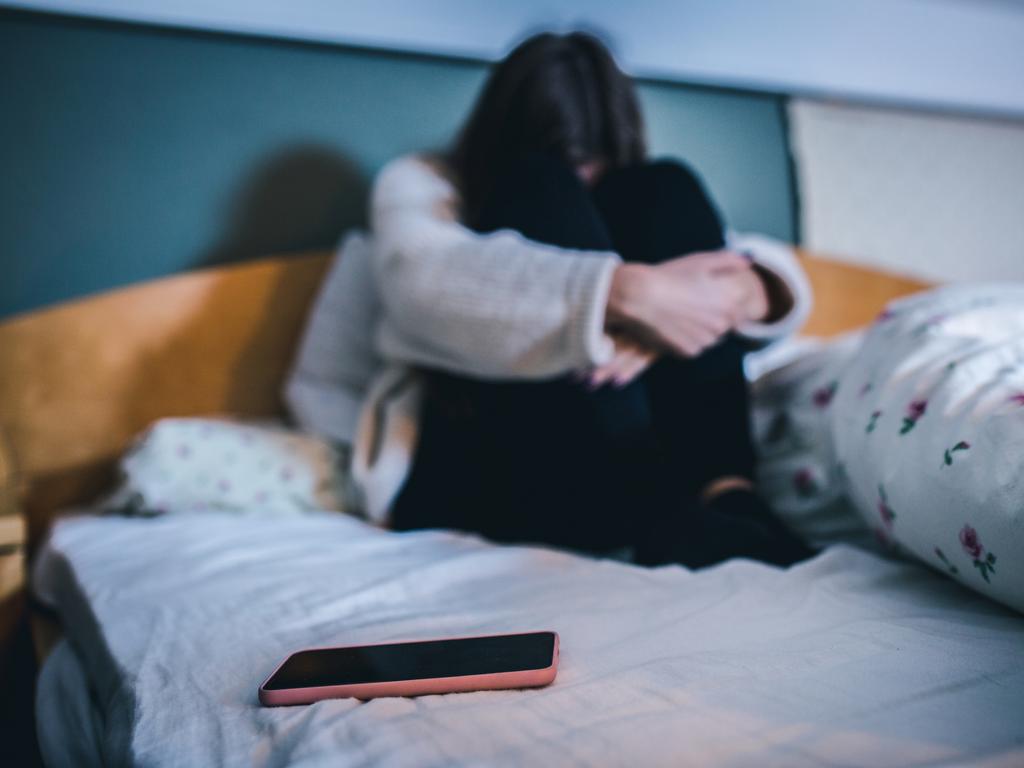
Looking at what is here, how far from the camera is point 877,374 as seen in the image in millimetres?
614

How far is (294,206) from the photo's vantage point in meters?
1.22

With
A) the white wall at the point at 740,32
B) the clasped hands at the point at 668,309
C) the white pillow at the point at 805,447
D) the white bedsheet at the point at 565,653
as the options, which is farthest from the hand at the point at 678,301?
the white wall at the point at 740,32

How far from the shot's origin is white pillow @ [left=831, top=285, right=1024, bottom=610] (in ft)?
1.42

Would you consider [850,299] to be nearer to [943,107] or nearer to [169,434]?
[943,107]

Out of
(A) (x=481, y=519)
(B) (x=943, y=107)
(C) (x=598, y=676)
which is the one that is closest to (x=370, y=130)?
Answer: (A) (x=481, y=519)

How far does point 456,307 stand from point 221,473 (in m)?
0.37

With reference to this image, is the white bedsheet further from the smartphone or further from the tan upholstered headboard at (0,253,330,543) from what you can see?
the tan upholstered headboard at (0,253,330,543)

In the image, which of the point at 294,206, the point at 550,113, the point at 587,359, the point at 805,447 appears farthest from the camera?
the point at 294,206

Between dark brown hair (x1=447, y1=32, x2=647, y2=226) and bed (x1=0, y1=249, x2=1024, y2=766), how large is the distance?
0.52 metres

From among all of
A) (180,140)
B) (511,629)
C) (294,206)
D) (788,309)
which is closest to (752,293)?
(788,309)

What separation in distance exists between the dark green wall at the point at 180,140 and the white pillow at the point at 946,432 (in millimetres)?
909

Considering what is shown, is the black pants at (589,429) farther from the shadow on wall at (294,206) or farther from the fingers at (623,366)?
the shadow on wall at (294,206)

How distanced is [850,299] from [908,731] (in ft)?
4.34

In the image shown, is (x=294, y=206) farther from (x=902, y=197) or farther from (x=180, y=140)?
(x=902, y=197)
